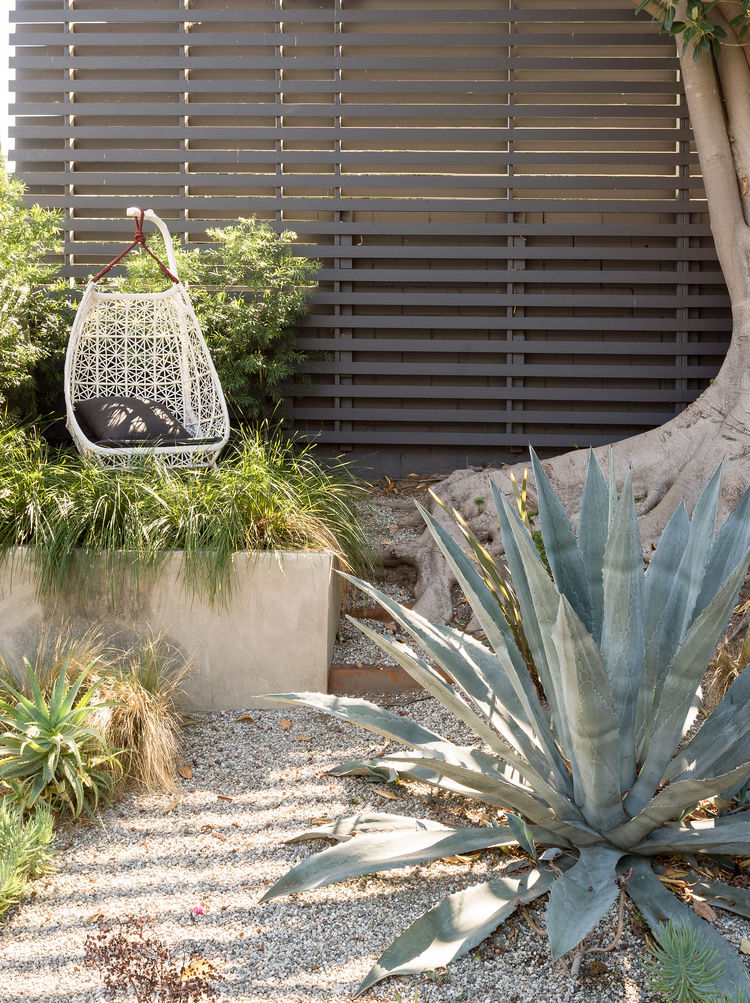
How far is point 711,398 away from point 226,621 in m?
2.64

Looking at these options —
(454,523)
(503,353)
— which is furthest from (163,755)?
(503,353)

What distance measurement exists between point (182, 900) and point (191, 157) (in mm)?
4349

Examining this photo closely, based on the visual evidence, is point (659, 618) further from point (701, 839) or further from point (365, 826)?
point (365, 826)

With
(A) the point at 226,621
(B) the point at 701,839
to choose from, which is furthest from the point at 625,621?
(A) the point at 226,621

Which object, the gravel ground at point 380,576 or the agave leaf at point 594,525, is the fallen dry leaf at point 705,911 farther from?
the gravel ground at point 380,576

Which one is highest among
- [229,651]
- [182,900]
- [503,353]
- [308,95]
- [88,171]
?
[308,95]

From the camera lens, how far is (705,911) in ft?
5.37

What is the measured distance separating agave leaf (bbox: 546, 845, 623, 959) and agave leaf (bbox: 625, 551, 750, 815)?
0.13 metres

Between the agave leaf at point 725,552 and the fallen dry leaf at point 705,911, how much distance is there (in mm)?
598

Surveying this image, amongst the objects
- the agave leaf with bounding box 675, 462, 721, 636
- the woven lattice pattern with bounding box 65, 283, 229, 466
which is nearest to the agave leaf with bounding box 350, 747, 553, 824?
the agave leaf with bounding box 675, 462, 721, 636

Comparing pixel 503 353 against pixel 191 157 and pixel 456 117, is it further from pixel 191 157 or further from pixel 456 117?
pixel 191 157

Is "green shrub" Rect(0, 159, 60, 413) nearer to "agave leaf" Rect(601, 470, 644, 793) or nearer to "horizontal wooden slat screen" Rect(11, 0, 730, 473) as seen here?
"horizontal wooden slat screen" Rect(11, 0, 730, 473)

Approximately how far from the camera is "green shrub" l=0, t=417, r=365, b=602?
2.94 metres

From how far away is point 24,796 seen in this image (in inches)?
86.4
